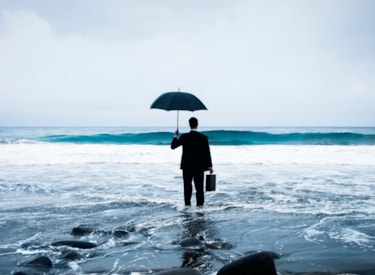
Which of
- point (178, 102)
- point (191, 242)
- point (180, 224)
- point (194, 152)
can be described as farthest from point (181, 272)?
point (178, 102)

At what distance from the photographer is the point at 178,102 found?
588 centimetres

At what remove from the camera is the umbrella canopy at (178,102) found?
5.82 metres

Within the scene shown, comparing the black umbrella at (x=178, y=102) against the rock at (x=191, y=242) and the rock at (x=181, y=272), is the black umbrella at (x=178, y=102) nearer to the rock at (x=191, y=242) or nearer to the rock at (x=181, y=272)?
the rock at (x=191, y=242)

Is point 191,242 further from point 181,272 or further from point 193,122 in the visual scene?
point 193,122

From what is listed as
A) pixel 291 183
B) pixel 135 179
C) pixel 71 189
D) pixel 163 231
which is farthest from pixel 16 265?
pixel 291 183

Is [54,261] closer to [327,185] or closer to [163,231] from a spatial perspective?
[163,231]

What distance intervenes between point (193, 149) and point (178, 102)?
2.88 ft

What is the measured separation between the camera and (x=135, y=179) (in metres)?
10.5

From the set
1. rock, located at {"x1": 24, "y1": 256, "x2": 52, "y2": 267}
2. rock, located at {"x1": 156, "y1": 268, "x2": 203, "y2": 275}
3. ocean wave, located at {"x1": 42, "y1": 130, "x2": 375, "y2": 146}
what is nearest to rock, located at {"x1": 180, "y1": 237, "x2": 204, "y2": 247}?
rock, located at {"x1": 156, "y1": 268, "x2": 203, "y2": 275}

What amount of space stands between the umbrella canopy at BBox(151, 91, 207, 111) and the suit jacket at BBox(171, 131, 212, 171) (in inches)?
18.4

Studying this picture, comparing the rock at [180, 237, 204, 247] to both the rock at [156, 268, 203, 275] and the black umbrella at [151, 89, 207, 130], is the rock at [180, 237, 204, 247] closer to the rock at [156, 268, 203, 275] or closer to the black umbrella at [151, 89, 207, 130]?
the rock at [156, 268, 203, 275]

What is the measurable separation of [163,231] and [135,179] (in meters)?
5.78

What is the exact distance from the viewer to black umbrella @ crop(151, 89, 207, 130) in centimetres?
582

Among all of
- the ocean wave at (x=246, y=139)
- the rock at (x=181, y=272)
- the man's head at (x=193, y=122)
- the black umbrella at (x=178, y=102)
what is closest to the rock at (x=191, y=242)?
the rock at (x=181, y=272)
